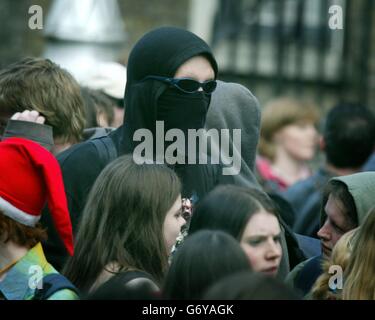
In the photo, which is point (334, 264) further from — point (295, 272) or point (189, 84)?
point (189, 84)

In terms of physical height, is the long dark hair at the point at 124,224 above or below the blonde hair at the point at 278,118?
above

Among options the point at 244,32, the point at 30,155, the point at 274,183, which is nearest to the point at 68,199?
the point at 30,155

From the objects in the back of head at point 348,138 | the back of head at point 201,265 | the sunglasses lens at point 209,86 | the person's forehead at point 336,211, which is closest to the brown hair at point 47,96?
the sunglasses lens at point 209,86

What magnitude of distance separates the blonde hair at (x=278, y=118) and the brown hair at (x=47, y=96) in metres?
3.86

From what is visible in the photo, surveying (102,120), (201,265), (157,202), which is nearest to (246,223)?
(157,202)

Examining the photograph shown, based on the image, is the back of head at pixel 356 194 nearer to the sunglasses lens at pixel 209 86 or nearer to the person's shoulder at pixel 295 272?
the person's shoulder at pixel 295 272

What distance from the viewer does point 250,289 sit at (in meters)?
3.61

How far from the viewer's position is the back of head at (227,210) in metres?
4.80

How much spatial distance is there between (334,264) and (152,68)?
1155 mm

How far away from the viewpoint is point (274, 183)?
9289mm

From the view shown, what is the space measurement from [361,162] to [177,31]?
2.55 metres

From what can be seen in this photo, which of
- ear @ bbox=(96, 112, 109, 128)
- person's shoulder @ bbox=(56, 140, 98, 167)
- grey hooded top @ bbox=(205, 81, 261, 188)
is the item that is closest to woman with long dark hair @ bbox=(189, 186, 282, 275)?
person's shoulder @ bbox=(56, 140, 98, 167)
